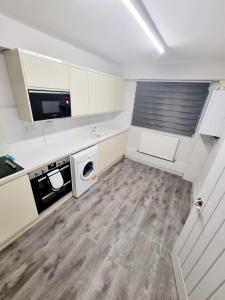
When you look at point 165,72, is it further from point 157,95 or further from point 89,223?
point 89,223

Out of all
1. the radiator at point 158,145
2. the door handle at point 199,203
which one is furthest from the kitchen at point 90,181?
the radiator at point 158,145

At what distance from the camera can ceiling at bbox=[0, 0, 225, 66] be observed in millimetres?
1042

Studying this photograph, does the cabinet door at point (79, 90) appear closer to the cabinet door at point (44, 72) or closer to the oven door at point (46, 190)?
the cabinet door at point (44, 72)

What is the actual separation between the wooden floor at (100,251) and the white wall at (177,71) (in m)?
2.35

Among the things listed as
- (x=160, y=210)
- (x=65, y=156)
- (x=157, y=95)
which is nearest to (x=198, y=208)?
(x=160, y=210)

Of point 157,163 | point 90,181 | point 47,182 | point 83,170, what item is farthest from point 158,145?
point 47,182

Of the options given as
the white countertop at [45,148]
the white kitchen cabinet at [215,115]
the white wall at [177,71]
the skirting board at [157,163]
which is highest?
the white wall at [177,71]

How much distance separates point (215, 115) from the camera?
224 centimetres

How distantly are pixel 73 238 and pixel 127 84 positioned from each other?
11.3 feet

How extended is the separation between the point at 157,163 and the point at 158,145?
506 mm

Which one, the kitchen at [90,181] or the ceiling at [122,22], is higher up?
the ceiling at [122,22]

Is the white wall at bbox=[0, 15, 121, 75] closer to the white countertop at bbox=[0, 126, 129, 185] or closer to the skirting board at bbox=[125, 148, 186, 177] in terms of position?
the white countertop at bbox=[0, 126, 129, 185]

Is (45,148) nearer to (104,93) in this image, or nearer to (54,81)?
(54,81)

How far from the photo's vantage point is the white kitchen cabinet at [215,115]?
2.17m
